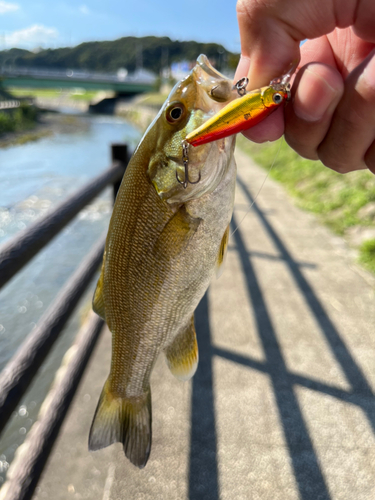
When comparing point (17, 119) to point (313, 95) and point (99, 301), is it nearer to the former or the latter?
point (99, 301)

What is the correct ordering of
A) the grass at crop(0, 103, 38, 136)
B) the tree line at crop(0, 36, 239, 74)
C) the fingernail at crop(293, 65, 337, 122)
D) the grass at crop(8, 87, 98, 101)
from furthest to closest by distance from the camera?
the tree line at crop(0, 36, 239, 74) < the grass at crop(8, 87, 98, 101) < the grass at crop(0, 103, 38, 136) < the fingernail at crop(293, 65, 337, 122)

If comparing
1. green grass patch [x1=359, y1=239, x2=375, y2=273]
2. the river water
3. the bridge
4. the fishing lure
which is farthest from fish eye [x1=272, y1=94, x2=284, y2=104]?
the bridge

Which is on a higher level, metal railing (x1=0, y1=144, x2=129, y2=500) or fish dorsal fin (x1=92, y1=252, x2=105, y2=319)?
fish dorsal fin (x1=92, y1=252, x2=105, y2=319)

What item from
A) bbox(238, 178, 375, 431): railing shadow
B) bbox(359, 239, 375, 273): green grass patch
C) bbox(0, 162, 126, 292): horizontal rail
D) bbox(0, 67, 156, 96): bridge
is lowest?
bbox(0, 67, 156, 96): bridge

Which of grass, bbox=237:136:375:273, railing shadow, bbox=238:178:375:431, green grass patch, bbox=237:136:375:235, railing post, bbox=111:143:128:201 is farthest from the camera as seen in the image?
green grass patch, bbox=237:136:375:235

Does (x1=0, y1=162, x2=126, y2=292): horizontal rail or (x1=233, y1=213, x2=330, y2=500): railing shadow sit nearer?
(x1=0, y1=162, x2=126, y2=292): horizontal rail

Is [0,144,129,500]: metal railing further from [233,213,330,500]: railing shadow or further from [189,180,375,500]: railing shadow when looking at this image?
[233,213,330,500]: railing shadow
